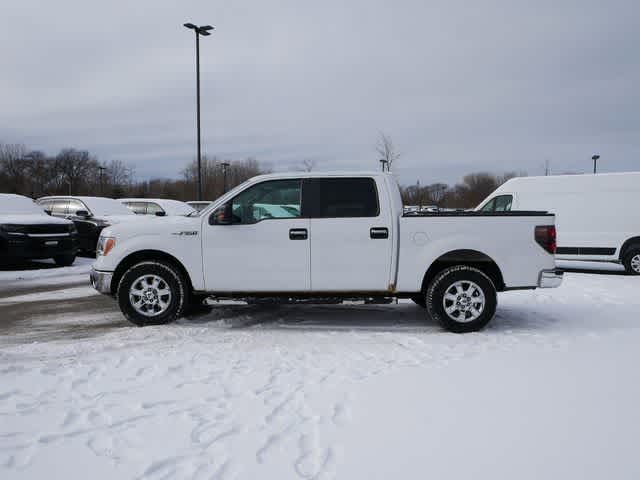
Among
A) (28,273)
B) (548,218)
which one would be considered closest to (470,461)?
(548,218)

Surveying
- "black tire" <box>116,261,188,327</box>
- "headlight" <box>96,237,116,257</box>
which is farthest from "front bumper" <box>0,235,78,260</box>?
"black tire" <box>116,261,188,327</box>

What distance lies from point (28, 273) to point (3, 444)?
9591 mm

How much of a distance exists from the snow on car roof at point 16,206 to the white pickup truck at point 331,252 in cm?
828

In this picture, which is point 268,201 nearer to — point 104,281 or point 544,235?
point 104,281

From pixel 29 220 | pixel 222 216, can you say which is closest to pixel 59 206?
pixel 29 220

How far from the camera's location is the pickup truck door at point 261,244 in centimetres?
587

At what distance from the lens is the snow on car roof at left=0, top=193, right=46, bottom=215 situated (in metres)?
12.5

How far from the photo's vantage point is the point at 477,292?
5797 mm

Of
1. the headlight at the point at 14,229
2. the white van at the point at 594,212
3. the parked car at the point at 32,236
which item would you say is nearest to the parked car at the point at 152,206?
the parked car at the point at 32,236

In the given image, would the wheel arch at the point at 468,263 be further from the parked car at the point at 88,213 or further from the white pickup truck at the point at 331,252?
the parked car at the point at 88,213

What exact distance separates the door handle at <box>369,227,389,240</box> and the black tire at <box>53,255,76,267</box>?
9356 mm

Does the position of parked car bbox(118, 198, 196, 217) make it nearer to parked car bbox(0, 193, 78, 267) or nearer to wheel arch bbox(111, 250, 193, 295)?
parked car bbox(0, 193, 78, 267)

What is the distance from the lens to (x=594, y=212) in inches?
457

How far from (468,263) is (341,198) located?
1707 mm
